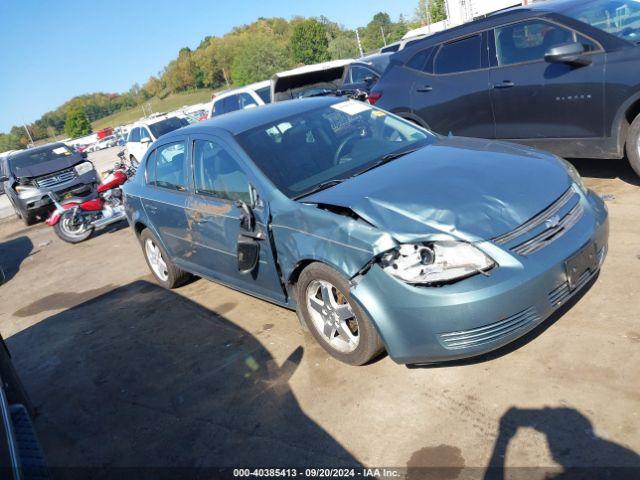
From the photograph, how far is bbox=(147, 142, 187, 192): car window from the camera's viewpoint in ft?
16.4

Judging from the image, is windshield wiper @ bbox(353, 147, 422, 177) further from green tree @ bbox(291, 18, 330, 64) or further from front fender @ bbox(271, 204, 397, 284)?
green tree @ bbox(291, 18, 330, 64)

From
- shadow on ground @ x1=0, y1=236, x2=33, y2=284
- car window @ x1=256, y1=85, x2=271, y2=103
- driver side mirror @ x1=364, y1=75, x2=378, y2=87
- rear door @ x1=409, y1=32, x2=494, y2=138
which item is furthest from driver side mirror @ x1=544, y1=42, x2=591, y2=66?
car window @ x1=256, y1=85, x2=271, y2=103

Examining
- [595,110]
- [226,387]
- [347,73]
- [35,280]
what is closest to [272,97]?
[347,73]

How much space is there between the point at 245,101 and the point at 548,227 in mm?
12126

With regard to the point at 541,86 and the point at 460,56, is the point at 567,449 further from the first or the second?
the point at 460,56

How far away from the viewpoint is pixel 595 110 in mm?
5551

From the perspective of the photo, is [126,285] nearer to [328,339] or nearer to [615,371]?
[328,339]

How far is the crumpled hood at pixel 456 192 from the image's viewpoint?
3148 mm

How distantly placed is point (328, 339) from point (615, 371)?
169 centimetres

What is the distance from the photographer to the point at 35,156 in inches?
527

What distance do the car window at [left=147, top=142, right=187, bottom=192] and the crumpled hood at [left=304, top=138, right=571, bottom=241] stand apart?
1.74 m

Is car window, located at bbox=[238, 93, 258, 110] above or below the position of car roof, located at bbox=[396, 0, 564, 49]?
below

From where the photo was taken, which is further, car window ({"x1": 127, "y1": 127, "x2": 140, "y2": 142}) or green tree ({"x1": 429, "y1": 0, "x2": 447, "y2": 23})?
green tree ({"x1": 429, "y1": 0, "x2": 447, "y2": 23})

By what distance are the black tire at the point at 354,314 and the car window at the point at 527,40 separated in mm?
4020
